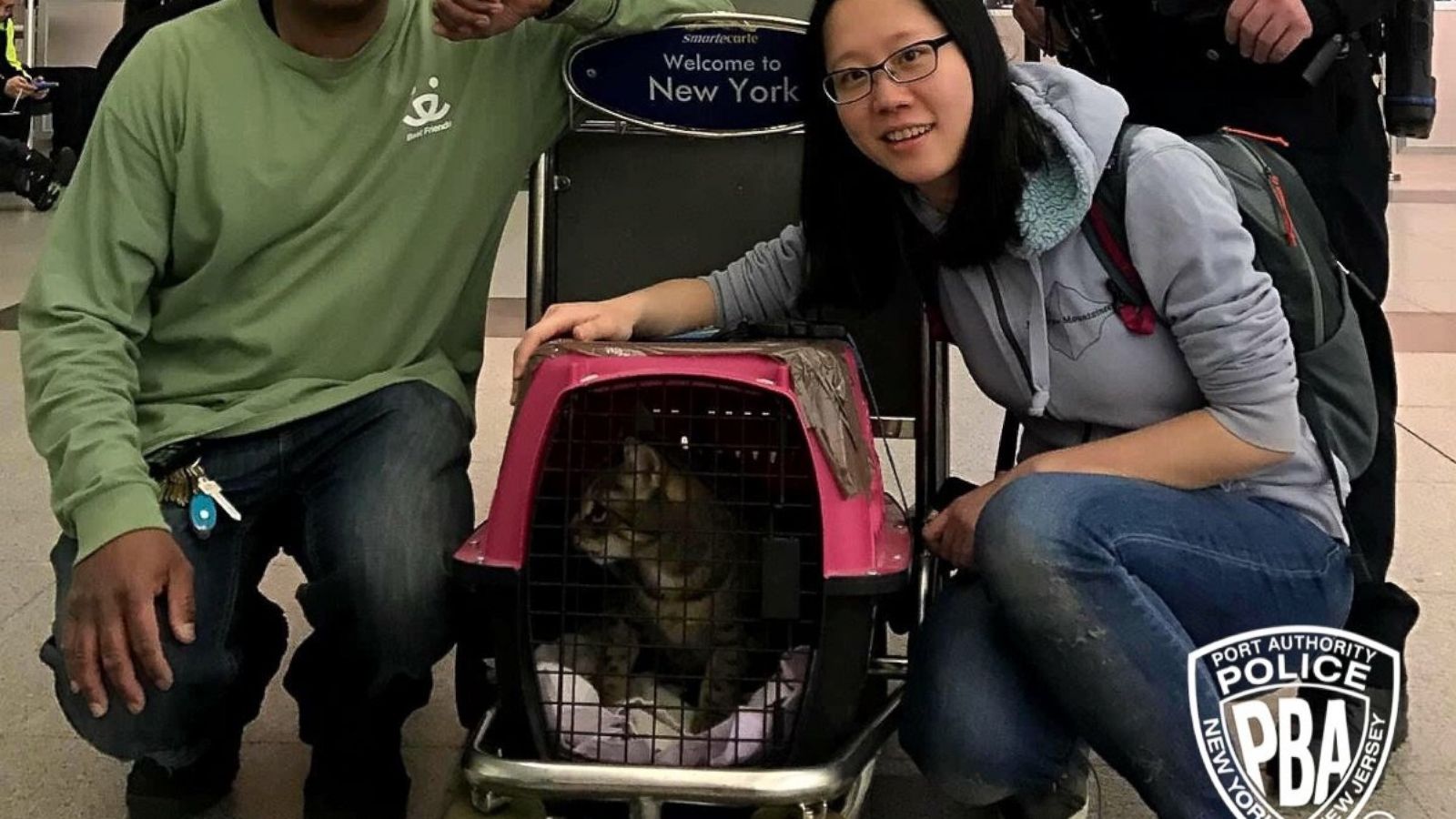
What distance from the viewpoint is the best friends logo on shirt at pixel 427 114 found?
1606 mm

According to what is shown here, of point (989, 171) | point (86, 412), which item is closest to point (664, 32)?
point (989, 171)

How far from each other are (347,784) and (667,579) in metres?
→ 0.55

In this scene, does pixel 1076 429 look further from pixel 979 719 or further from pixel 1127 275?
pixel 979 719

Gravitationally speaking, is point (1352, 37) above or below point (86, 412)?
above

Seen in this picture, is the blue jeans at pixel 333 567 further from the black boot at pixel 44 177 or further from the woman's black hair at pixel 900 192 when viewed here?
the black boot at pixel 44 177

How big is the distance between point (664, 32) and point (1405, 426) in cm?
232

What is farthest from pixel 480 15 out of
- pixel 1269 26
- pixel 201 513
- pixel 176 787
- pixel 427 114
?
pixel 176 787

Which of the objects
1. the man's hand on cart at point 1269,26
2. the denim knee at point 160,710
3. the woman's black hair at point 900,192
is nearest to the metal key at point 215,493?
the denim knee at point 160,710

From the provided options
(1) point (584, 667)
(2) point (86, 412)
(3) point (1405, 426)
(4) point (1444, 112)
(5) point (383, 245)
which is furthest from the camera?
(4) point (1444, 112)

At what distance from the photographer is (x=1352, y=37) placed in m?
1.64

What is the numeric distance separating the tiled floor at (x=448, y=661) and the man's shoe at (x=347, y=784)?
0.08m

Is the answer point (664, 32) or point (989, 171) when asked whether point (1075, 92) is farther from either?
point (664, 32)

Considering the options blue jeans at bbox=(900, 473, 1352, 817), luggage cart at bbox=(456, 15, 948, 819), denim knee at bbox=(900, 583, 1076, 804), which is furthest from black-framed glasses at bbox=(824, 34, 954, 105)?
denim knee at bbox=(900, 583, 1076, 804)

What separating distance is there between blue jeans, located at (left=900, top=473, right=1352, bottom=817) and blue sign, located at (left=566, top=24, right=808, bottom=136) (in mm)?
600
